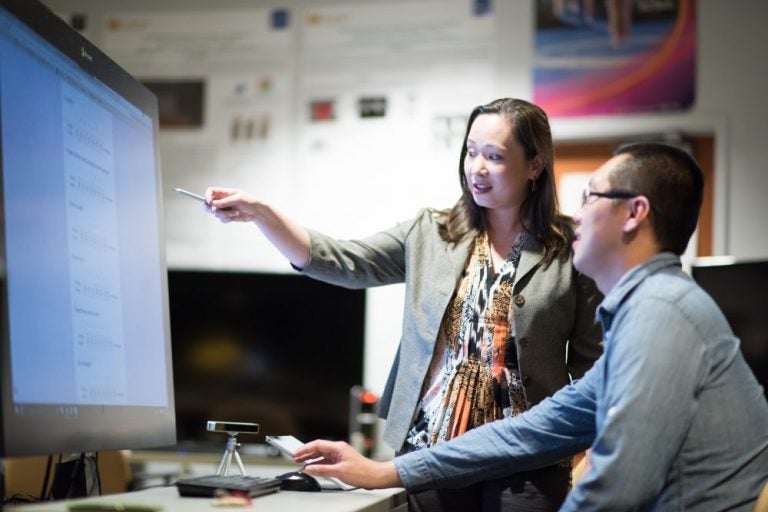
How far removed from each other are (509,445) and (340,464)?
309 mm

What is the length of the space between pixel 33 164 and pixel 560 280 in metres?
1.17

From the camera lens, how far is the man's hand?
1.53 m

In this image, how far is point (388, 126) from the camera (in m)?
4.62

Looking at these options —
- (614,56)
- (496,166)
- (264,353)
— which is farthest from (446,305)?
(614,56)

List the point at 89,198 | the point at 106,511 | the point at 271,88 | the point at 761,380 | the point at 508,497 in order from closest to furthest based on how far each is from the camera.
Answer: the point at 106,511 < the point at 89,198 < the point at 508,497 < the point at 761,380 < the point at 271,88

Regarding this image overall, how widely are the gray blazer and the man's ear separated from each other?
1.90 ft

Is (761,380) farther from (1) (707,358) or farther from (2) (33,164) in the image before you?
(2) (33,164)

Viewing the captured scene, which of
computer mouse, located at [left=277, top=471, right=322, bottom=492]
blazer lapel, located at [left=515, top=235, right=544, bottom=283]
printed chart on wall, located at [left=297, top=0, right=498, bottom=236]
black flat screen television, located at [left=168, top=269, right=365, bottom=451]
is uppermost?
printed chart on wall, located at [left=297, top=0, right=498, bottom=236]

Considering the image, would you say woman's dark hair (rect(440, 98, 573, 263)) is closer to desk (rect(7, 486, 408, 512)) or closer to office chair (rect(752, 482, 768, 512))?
desk (rect(7, 486, 408, 512))

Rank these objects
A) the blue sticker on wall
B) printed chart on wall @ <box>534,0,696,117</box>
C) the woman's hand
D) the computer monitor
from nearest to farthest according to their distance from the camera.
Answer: the computer monitor, the woman's hand, printed chart on wall @ <box>534,0,696,117</box>, the blue sticker on wall

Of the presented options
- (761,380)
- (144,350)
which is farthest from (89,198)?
(761,380)

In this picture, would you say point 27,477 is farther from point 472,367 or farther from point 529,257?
point 529,257

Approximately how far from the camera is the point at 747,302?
118 inches

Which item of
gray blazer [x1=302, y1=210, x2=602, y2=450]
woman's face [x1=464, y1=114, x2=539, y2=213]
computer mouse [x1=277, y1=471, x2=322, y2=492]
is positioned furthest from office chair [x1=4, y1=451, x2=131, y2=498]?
woman's face [x1=464, y1=114, x2=539, y2=213]
